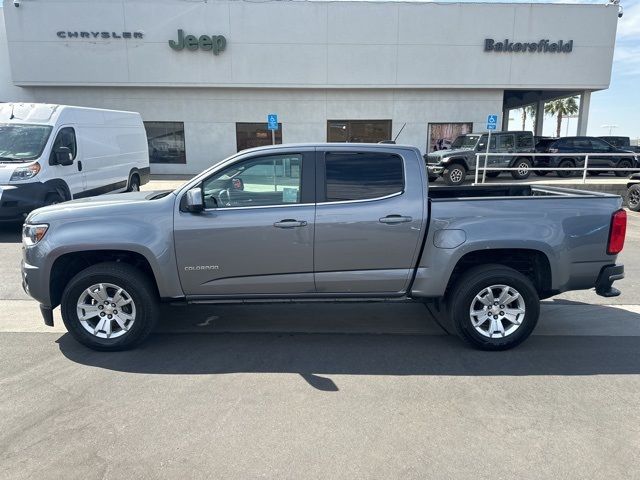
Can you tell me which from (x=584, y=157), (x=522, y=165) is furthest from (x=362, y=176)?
(x=584, y=157)

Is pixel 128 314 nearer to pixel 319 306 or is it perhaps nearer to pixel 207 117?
pixel 319 306

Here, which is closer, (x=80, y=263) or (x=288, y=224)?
(x=288, y=224)

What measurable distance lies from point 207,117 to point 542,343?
2046cm

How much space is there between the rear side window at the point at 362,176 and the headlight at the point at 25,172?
7.09 metres

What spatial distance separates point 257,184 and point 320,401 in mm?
1934

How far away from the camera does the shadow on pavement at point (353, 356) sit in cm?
374

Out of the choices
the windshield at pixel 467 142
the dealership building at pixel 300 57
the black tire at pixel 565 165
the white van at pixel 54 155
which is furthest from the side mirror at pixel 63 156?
the black tire at pixel 565 165

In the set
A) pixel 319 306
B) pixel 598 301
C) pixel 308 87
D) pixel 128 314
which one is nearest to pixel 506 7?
pixel 308 87

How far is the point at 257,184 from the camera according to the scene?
403 cm

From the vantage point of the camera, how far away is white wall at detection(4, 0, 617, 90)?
20375mm

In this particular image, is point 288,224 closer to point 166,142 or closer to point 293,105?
point 293,105

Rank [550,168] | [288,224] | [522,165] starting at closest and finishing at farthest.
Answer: [288,224]
[550,168]
[522,165]

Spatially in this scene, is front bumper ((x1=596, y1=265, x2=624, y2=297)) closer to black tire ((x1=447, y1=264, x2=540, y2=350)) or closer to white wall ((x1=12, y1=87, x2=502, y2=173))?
black tire ((x1=447, y1=264, x2=540, y2=350))

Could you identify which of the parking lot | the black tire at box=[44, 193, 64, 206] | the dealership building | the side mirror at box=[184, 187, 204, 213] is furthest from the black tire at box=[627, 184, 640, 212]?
the black tire at box=[44, 193, 64, 206]
